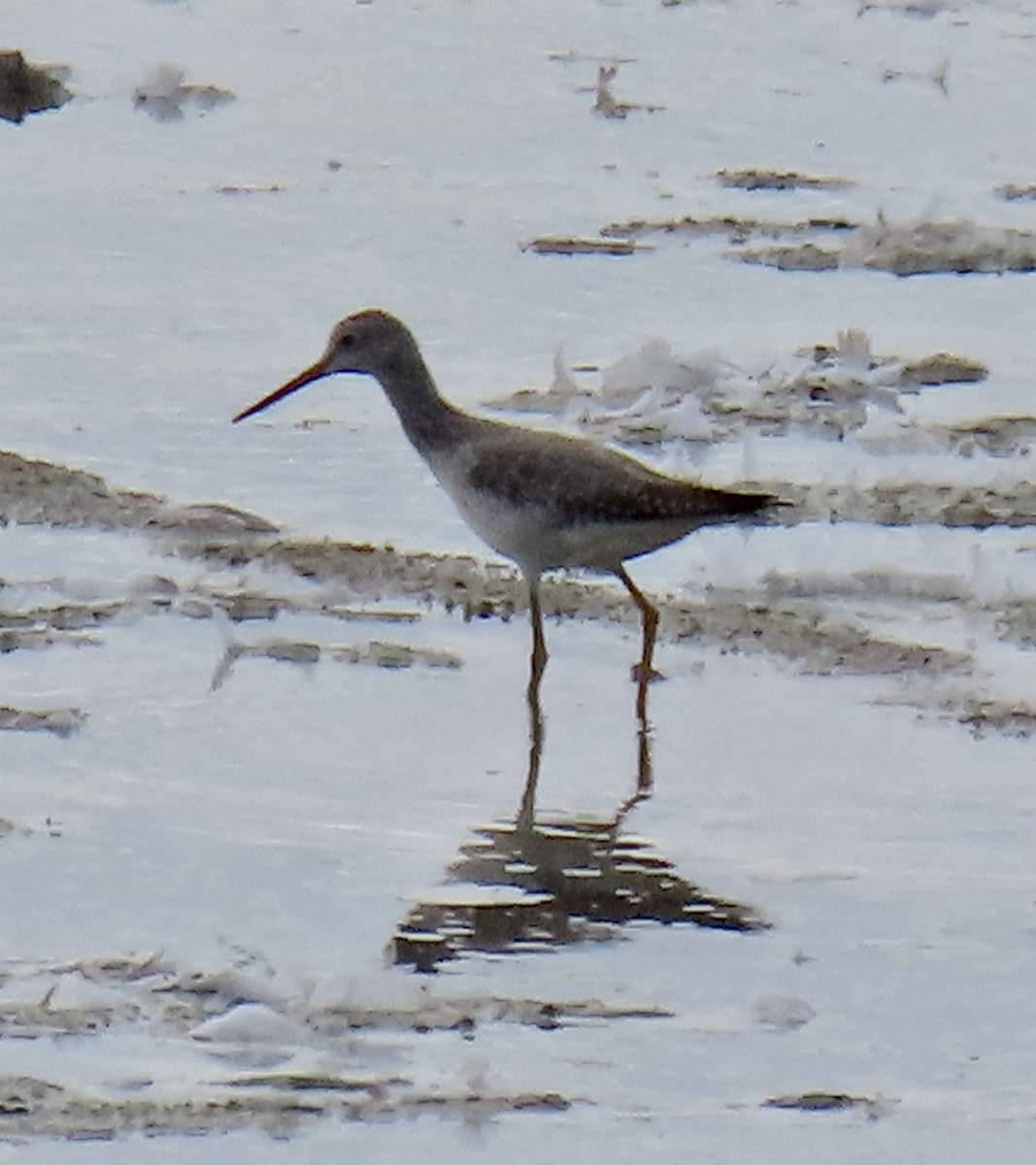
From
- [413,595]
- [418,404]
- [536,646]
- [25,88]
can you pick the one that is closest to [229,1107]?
[536,646]

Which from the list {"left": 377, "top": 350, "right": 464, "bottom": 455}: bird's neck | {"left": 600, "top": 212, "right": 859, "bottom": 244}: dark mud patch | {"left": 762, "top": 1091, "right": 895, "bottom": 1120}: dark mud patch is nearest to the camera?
{"left": 762, "top": 1091, "right": 895, "bottom": 1120}: dark mud patch

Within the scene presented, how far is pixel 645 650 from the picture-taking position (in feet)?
26.9

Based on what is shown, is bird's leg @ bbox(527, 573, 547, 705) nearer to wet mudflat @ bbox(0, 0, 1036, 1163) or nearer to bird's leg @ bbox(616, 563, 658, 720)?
wet mudflat @ bbox(0, 0, 1036, 1163)

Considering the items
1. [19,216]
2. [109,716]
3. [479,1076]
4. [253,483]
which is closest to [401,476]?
[253,483]

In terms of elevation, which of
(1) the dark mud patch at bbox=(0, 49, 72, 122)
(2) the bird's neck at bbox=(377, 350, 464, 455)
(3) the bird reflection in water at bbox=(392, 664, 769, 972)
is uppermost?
(1) the dark mud patch at bbox=(0, 49, 72, 122)

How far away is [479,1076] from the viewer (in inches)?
223

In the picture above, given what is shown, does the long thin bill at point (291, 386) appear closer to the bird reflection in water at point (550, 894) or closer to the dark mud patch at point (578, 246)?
the bird reflection in water at point (550, 894)

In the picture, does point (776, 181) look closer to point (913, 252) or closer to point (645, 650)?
point (913, 252)

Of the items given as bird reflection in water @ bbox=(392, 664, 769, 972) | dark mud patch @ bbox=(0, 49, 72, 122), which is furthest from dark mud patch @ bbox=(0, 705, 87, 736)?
dark mud patch @ bbox=(0, 49, 72, 122)

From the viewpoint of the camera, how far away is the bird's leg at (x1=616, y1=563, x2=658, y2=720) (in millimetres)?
8086

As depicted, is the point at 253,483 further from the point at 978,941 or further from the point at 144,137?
the point at 144,137

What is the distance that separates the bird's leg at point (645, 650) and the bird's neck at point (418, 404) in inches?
27.9

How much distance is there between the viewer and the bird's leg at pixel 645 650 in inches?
318

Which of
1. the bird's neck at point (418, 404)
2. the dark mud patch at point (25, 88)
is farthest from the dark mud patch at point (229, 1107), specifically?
the dark mud patch at point (25, 88)
